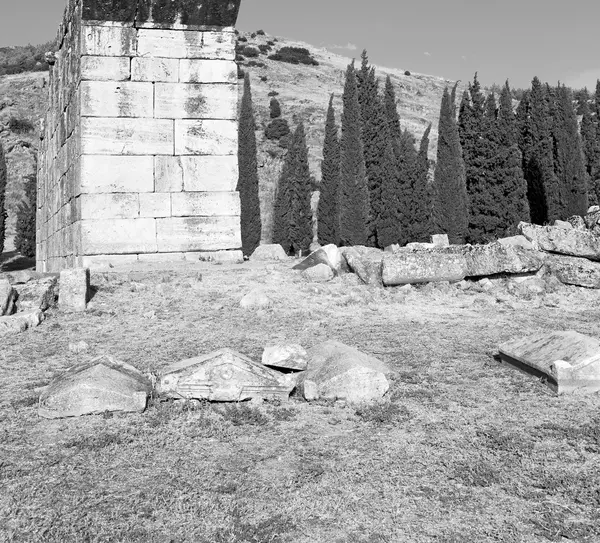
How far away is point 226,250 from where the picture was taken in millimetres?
9969

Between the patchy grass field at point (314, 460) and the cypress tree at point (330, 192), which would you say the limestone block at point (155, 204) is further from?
the cypress tree at point (330, 192)

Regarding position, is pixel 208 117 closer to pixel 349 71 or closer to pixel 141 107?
pixel 141 107

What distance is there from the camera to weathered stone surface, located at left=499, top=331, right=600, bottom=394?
4.07 meters

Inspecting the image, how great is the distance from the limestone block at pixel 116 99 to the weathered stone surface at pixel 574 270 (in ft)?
20.6

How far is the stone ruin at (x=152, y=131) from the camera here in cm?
935

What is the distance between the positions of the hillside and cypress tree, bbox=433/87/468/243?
10.6 metres

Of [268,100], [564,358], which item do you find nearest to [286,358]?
[564,358]

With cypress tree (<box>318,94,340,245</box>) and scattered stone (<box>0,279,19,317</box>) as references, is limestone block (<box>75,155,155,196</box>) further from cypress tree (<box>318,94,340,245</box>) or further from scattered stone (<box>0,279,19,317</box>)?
cypress tree (<box>318,94,340,245</box>)

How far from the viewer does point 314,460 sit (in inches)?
123

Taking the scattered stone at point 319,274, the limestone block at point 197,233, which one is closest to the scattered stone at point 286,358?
the scattered stone at point 319,274

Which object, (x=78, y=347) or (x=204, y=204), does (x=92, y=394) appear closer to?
(x=78, y=347)

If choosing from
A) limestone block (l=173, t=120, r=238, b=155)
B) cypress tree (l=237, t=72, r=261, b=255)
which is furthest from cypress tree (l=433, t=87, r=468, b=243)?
limestone block (l=173, t=120, r=238, b=155)

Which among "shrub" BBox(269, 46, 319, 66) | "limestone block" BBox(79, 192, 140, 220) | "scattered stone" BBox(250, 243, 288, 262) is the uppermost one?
"shrub" BBox(269, 46, 319, 66)

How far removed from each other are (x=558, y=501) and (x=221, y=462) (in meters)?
1.53
